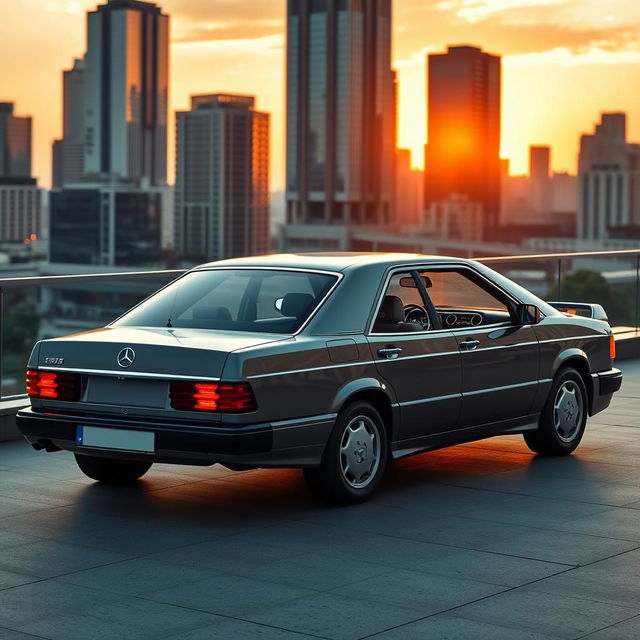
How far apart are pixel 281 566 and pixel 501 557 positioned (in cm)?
106

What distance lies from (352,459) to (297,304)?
0.93m

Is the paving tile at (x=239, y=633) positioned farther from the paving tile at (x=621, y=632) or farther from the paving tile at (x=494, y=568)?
the paving tile at (x=494, y=568)

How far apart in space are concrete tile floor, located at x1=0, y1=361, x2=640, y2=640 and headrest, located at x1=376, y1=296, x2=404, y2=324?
103 centimetres

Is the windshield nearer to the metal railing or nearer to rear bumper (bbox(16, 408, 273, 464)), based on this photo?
the metal railing

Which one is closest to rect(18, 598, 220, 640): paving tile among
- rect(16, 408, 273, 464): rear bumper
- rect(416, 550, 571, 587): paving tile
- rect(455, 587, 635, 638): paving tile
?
rect(455, 587, 635, 638): paving tile

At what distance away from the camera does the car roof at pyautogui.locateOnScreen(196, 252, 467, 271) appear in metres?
8.17

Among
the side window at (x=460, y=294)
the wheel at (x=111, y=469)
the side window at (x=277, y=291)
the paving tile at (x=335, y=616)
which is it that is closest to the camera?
the paving tile at (x=335, y=616)

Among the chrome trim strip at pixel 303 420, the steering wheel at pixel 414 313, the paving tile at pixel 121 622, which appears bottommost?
the paving tile at pixel 121 622

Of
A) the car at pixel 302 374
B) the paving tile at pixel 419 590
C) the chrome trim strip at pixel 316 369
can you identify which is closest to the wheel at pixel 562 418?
the car at pixel 302 374

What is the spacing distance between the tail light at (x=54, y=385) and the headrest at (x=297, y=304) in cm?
123

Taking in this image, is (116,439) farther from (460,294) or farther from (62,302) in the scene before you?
(62,302)

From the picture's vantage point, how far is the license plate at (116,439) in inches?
284

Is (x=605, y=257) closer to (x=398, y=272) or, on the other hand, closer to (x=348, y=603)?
(x=398, y=272)

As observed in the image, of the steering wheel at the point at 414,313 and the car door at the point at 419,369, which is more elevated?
the steering wheel at the point at 414,313
